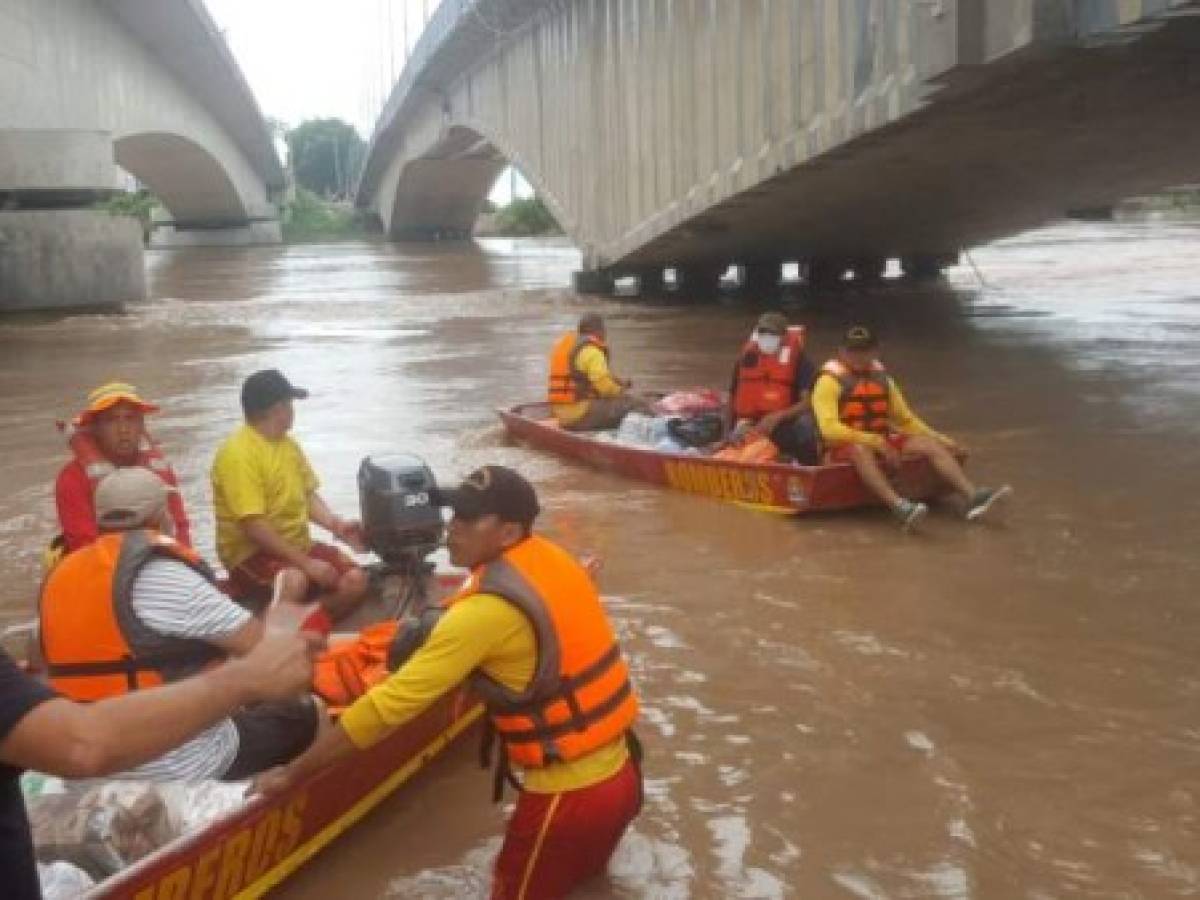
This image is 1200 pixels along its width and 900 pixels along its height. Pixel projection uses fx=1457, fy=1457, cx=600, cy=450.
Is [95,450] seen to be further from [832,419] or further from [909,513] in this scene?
[909,513]

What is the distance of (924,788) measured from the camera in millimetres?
5559

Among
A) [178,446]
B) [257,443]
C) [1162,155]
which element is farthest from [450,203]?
[257,443]

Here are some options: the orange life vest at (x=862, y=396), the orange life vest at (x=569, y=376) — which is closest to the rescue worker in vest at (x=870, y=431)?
the orange life vest at (x=862, y=396)

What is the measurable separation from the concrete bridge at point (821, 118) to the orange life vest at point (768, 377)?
2.82 m

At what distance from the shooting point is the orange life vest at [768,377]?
34.8 feet

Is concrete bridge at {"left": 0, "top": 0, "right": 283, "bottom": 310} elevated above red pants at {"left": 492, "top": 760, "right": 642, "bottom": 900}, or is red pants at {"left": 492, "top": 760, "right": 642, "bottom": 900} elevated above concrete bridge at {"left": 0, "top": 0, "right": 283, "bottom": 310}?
concrete bridge at {"left": 0, "top": 0, "right": 283, "bottom": 310}

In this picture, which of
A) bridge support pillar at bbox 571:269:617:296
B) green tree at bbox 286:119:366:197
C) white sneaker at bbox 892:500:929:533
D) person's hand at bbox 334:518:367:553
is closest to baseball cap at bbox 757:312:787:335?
white sneaker at bbox 892:500:929:533

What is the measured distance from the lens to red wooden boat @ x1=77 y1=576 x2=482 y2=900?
415 cm

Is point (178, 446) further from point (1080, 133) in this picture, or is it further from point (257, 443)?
point (1080, 133)

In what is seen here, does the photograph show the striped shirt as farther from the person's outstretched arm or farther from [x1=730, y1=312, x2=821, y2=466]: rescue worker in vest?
[x1=730, y1=312, x2=821, y2=466]: rescue worker in vest

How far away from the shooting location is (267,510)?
7.00 meters

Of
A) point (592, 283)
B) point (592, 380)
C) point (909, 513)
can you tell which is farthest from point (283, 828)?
point (592, 283)

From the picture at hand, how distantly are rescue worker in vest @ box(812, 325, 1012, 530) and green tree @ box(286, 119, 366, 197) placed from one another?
12487 centimetres

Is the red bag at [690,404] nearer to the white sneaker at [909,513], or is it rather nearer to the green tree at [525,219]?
the white sneaker at [909,513]
